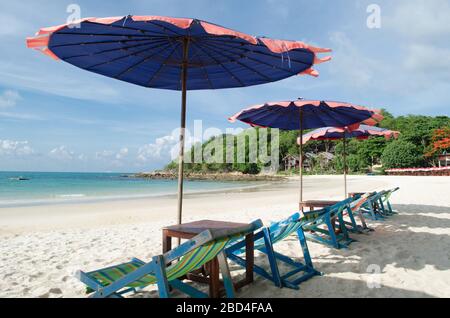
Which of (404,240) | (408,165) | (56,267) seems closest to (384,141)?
(408,165)

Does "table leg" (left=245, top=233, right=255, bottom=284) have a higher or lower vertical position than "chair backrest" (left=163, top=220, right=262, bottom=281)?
lower

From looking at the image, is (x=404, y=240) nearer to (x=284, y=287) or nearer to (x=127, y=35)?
(x=284, y=287)

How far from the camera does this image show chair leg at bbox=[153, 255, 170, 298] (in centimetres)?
194

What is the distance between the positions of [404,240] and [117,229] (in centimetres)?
536

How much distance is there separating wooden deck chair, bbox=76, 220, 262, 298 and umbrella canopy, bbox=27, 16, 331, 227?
39.5 inches

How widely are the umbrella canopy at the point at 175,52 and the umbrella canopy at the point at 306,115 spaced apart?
3.38ft

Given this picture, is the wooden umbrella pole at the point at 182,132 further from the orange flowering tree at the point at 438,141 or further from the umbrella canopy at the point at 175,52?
the orange flowering tree at the point at 438,141

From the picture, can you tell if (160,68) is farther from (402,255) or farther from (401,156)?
(401,156)

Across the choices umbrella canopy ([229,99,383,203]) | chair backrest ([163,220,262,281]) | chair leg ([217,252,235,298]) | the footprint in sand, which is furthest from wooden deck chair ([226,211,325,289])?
umbrella canopy ([229,99,383,203])

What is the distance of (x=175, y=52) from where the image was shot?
3543mm

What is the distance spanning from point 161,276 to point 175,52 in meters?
2.52

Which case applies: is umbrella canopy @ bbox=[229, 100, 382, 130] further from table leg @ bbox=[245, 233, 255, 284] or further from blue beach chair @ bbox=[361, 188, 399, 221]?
table leg @ bbox=[245, 233, 255, 284]

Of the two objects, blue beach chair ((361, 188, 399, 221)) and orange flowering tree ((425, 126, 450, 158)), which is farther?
orange flowering tree ((425, 126, 450, 158))

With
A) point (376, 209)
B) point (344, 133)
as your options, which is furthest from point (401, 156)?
point (376, 209)
